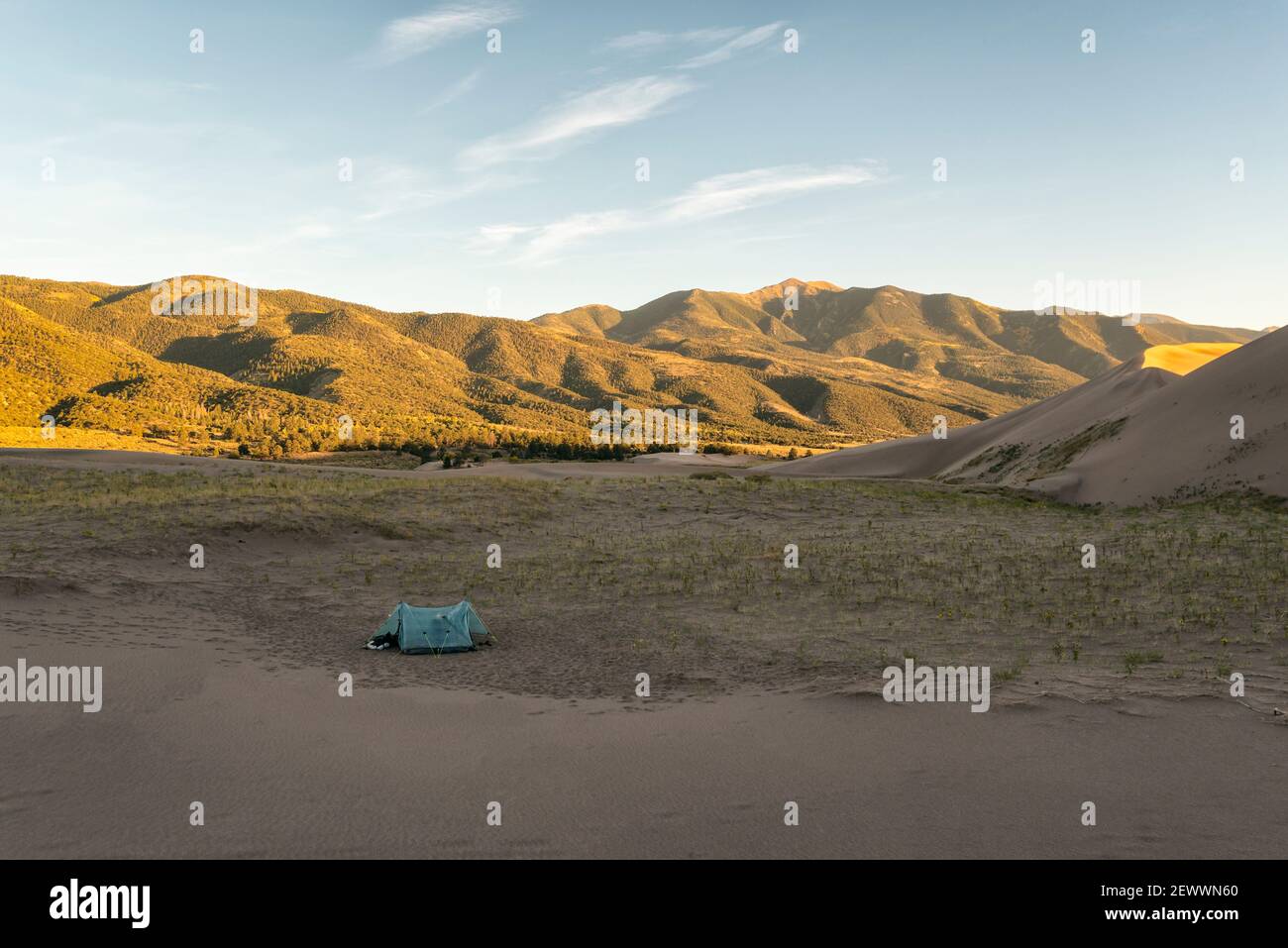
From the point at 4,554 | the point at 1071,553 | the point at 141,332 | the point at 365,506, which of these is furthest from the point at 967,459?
the point at 141,332

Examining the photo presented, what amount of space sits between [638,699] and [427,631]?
4.12 m

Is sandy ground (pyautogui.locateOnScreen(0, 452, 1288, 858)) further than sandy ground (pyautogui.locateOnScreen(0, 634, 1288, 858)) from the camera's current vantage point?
Yes

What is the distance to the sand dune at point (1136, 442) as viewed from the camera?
96.1ft

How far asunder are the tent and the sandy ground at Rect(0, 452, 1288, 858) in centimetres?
38

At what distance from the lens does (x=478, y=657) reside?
13.0 metres

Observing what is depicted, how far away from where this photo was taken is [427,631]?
1331 cm

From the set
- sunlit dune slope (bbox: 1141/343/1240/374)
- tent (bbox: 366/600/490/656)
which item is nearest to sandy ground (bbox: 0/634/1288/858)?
tent (bbox: 366/600/490/656)

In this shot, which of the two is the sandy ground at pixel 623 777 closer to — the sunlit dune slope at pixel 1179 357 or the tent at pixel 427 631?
the tent at pixel 427 631

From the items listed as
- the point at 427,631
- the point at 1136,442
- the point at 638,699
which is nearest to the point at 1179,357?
the point at 1136,442

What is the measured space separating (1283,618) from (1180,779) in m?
7.73

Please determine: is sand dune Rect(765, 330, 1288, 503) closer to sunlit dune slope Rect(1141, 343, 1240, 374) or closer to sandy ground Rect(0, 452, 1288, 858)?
sunlit dune slope Rect(1141, 343, 1240, 374)

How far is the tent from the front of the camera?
43.3 feet

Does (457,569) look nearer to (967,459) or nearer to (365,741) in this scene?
(365,741)
